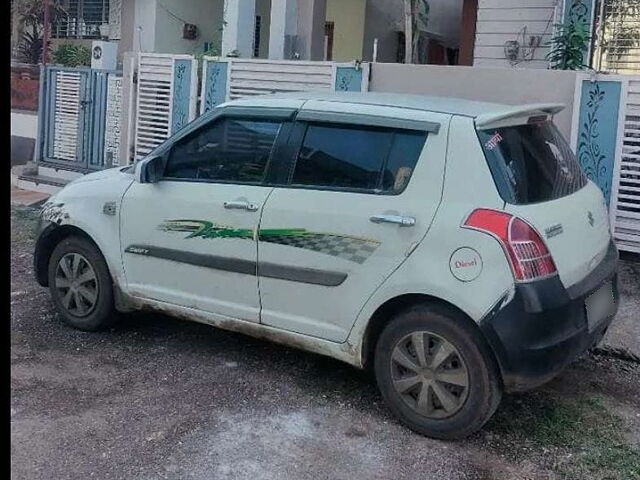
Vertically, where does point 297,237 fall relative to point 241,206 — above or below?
below

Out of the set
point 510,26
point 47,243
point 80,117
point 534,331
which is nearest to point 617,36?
point 510,26

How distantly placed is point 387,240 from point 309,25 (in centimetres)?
852

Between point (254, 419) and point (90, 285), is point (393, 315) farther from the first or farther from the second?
point (90, 285)

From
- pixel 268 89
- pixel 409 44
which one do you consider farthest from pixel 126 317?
pixel 409 44

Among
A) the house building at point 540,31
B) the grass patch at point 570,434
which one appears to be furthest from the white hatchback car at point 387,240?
the house building at point 540,31

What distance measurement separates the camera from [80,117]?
11.4 meters

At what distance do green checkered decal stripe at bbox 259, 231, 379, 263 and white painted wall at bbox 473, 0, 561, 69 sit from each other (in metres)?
6.99

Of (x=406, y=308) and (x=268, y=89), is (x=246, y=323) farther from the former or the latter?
(x=268, y=89)

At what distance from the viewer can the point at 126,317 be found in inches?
223

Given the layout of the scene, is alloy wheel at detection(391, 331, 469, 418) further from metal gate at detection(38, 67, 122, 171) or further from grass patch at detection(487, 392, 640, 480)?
metal gate at detection(38, 67, 122, 171)

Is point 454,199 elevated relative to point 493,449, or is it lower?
elevated

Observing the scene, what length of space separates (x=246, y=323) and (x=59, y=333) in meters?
1.55

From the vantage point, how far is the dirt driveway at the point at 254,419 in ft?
12.7

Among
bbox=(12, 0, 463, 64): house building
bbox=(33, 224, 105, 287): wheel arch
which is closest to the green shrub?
Answer: bbox=(12, 0, 463, 64): house building
